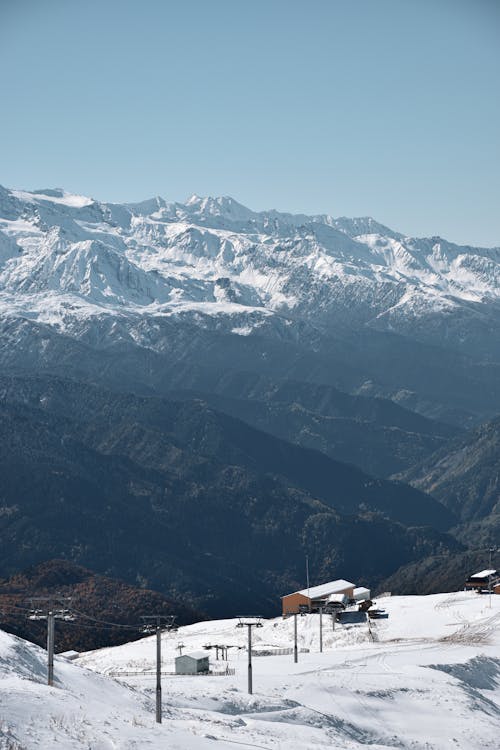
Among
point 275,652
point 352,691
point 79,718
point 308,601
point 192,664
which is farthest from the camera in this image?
point 308,601

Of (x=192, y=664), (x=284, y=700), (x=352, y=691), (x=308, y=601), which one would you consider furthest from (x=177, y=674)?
(x=308, y=601)

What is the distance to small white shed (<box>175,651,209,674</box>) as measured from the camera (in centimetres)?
12525

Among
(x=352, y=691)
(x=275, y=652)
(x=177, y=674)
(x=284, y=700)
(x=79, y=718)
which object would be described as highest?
(x=79, y=718)

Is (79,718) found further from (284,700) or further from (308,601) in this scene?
(308,601)

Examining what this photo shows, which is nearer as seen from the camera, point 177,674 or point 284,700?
point 284,700

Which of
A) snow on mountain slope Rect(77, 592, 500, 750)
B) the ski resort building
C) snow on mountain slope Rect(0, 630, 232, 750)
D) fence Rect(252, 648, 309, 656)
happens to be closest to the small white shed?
snow on mountain slope Rect(77, 592, 500, 750)

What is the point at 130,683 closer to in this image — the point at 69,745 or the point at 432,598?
the point at 69,745

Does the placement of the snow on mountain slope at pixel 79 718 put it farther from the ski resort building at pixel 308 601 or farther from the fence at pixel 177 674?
the ski resort building at pixel 308 601

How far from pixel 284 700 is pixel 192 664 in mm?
27140

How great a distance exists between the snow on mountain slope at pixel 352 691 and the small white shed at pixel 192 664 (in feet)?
12.1

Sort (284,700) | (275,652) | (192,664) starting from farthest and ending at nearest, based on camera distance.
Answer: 1. (275,652)
2. (192,664)
3. (284,700)

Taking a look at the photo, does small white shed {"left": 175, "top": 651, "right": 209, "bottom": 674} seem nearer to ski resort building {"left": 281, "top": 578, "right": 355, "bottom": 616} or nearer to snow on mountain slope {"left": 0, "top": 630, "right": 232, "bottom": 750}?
snow on mountain slope {"left": 0, "top": 630, "right": 232, "bottom": 750}

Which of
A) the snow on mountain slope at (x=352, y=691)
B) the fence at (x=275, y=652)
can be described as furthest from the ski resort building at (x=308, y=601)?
the fence at (x=275, y=652)

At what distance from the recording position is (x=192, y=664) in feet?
413
